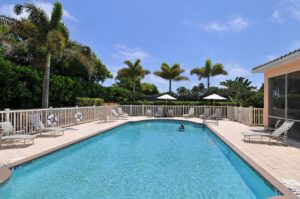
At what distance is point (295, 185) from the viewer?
4590mm

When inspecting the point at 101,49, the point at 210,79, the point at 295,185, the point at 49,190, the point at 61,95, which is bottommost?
the point at 49,190

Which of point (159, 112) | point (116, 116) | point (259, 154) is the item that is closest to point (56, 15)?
point (116, 116)

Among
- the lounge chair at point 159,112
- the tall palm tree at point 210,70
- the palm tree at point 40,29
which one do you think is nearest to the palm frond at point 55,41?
the palm tree at point 40,29

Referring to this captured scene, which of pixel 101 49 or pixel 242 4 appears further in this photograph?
pixel 101 49

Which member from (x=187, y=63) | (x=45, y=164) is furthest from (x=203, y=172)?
(x=187, y=63)

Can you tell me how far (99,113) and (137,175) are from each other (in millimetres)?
12255

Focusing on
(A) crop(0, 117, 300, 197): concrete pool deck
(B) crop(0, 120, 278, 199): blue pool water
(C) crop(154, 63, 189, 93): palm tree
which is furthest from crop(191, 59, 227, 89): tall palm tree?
(B) crop(0, 120, 278, 199): blue pool water

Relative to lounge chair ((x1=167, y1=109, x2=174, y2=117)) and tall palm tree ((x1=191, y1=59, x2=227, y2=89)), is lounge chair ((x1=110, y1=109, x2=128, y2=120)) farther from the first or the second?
tall palm tree ((x1=191, y1=59, x2=227, y2=89))

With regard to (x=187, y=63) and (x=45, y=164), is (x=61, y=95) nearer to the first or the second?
(x=45, y=164)

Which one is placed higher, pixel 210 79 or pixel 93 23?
pixel 93 23

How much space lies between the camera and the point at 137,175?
6.22 m

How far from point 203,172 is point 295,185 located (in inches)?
89.7

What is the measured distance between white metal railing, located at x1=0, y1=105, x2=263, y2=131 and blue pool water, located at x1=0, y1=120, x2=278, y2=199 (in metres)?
2.39

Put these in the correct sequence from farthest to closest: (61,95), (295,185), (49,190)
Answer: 1. (61,95)
2. (49,190)
3. (295,185)
